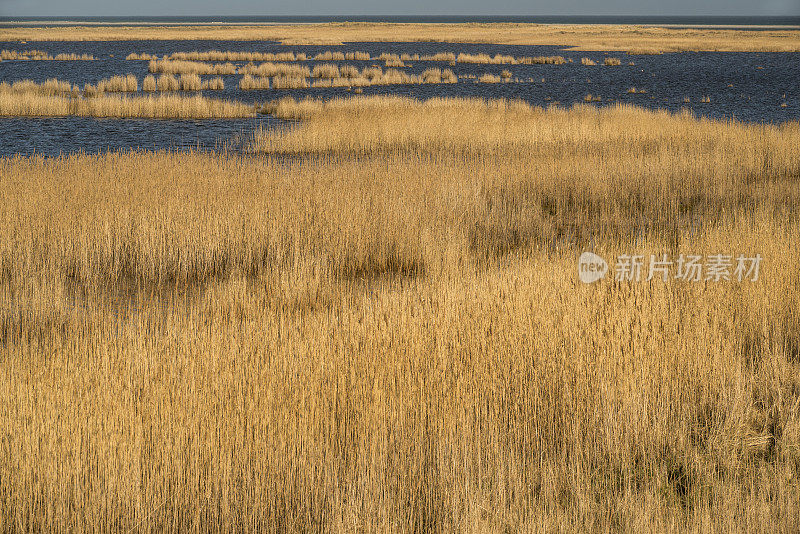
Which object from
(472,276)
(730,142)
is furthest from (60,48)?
(472,276)

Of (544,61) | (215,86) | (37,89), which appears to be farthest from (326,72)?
(544,61)

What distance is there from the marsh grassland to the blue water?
6.27m

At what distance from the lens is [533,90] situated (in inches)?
1553

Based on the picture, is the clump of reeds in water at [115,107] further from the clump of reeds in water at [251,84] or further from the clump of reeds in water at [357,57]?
the clump of reeds in water at [357,57]

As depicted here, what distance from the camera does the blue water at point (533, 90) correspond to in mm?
22750

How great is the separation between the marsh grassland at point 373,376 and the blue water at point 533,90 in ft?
20.6

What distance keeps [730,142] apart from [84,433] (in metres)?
17.1

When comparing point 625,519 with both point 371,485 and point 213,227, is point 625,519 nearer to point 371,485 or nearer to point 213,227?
point 371,485

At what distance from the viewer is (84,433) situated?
4656mm

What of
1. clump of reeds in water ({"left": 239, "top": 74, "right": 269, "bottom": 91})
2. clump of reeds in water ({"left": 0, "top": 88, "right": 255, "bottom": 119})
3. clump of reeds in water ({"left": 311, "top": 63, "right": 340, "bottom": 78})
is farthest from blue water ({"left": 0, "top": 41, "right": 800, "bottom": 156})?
clump of reeds in water ({"left": 311, "top": 63, "right": 340, "bottom": 78})

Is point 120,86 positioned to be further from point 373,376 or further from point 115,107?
point 373,376

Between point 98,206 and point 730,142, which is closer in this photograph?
point 98,206

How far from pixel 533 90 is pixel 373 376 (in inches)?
1419

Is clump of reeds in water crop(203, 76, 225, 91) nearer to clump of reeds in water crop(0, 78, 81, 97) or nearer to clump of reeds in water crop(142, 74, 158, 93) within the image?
clump of reeds in water crop(142, 74, 158, 93)
